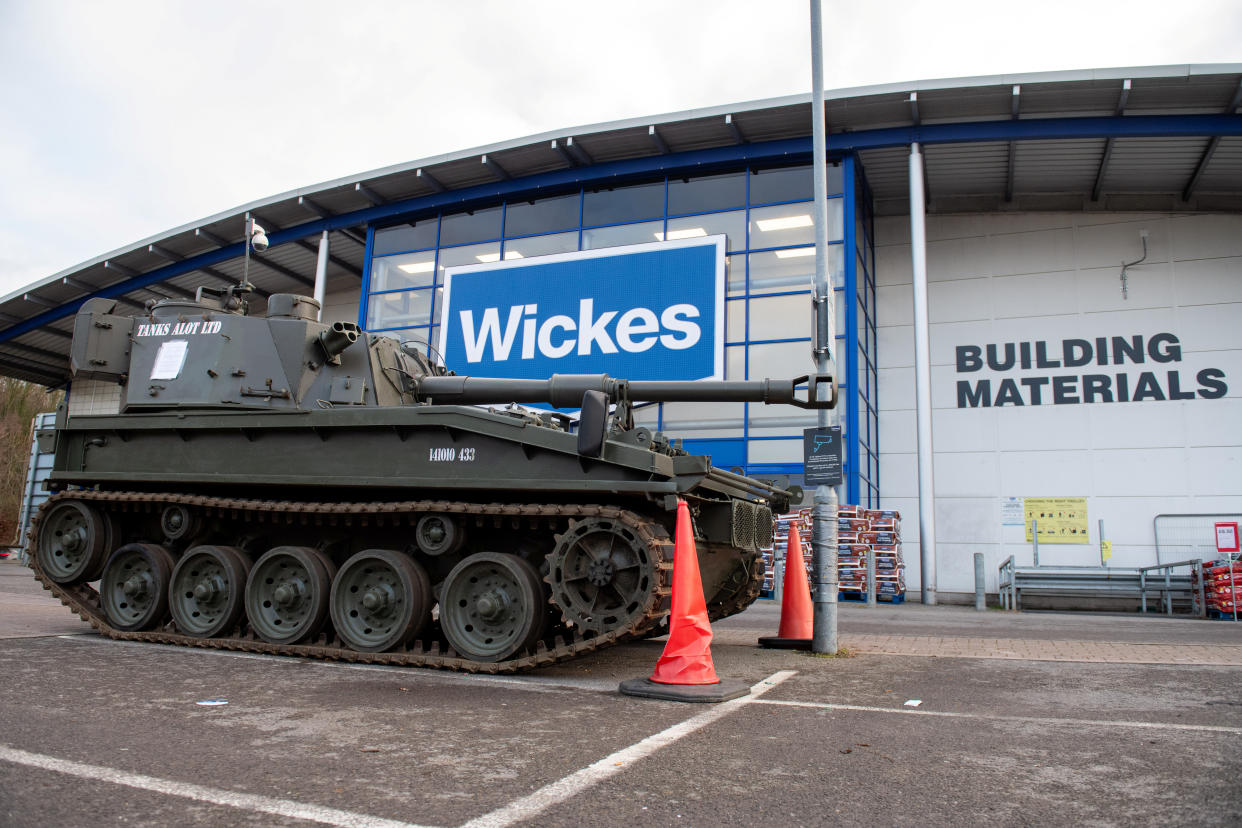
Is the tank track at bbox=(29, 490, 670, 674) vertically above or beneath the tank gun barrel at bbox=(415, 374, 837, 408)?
beneath

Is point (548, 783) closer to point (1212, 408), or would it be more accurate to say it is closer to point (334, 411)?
point (334, 411)

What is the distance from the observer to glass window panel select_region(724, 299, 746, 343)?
19688 mm

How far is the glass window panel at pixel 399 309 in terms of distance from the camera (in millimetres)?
23391

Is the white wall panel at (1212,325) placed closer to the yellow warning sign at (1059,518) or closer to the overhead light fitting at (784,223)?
the yellow warning sign at (1059,518)

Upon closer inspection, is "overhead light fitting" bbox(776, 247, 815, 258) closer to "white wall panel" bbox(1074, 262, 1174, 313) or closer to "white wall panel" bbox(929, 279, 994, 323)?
"white wall panel" bbox(929, 279, 994, 323)

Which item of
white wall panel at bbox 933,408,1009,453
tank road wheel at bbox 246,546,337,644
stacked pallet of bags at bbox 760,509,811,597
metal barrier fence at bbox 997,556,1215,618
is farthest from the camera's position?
white wall panel at bbox 933,408,1009,453

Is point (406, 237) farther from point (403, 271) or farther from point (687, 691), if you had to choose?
point (687, 691)

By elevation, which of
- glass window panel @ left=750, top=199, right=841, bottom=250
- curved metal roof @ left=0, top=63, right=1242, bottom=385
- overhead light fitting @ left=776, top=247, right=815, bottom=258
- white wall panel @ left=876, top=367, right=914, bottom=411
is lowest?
white wall panel @ left=876, top=367, right=914, bottom=411

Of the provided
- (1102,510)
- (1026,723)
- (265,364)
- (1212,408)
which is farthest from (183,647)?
(1212,408)

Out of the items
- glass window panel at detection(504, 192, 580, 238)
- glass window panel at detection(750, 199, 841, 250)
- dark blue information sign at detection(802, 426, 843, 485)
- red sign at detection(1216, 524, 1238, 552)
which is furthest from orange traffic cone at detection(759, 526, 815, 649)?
glass window panel at detection(504, 192, 580, 238)

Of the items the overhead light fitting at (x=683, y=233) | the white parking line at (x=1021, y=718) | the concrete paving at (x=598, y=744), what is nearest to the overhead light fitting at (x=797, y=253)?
the overhead light fitting at (x=683, y=233)

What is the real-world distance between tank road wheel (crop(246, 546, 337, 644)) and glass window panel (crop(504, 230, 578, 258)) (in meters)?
14.8

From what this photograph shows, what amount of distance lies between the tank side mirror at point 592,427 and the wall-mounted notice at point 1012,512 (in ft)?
53.4

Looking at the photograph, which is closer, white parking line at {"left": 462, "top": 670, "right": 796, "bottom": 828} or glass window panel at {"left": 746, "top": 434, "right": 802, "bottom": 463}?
white parking line at {"left": 462, "top": 670, "right": 796, "bottom": 828}
